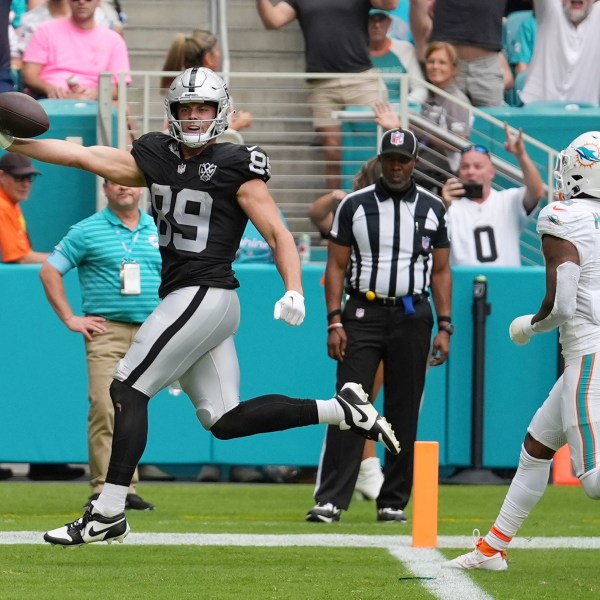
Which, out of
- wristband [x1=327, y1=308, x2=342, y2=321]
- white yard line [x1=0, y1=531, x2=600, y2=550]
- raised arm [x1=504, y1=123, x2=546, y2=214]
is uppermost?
raised arm [x1=504, y1=123, x2=546, y2=214]

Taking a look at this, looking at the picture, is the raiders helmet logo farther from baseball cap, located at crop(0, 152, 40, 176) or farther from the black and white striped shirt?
baseball cap, located at crop(0, 152, 40, 176)

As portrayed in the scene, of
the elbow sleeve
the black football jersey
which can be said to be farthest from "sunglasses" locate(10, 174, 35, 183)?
the elbow sleeve

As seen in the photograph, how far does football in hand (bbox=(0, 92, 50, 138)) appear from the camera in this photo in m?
6.15

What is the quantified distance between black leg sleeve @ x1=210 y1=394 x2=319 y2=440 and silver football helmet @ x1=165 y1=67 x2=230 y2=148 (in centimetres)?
111

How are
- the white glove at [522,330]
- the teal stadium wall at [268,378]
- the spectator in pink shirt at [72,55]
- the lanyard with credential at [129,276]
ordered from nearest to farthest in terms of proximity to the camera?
the white glove at [522,330], the lanyard with credential at [129,276], the teal stadium wall at [268,378], the spectator in pink shirt at [72,55]

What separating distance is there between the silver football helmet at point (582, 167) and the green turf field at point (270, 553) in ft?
4.99

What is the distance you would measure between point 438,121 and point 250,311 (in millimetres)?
2366

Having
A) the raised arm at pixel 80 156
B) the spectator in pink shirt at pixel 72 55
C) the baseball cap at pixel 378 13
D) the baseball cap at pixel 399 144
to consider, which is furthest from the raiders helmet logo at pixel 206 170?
the baseball cap at pixel 378 13

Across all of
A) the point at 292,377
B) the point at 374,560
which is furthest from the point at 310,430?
the point at 374,560

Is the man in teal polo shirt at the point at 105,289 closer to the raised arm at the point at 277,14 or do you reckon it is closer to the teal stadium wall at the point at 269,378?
the teal stadium wall at the point at 269,378

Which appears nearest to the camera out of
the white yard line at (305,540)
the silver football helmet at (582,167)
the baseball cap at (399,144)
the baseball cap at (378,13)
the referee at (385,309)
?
the silver football helmet at (582,167)

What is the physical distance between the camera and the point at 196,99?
619 centimetres

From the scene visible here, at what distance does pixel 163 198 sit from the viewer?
20.3ft

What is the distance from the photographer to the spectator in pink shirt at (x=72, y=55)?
11.5 meters
